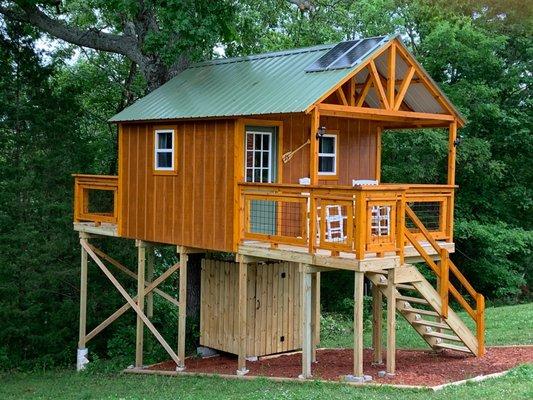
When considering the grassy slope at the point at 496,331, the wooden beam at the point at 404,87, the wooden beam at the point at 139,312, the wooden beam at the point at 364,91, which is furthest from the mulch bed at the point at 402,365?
the wooden beam at the point at 364,91

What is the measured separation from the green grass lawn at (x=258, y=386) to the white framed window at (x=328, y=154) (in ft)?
14.0

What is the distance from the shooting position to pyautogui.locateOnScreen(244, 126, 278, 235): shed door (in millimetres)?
13438

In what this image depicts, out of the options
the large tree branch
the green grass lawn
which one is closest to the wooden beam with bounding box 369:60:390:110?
the green grass lawn

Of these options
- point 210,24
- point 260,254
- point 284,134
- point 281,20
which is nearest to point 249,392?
point 260,254

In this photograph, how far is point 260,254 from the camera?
12.5 m

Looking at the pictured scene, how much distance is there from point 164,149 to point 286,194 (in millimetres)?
3716

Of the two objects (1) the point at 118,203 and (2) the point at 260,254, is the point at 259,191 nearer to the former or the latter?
(2) the point at 260,254

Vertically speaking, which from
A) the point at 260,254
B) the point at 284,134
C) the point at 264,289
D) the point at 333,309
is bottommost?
the point at 333,309

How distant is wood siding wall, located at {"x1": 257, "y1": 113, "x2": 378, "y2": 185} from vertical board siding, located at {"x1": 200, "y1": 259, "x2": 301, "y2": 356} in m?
2.28

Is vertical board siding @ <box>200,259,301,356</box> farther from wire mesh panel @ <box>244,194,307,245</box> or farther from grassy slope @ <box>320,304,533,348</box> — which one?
grassy slope @ <box>320,304,533,348</box>

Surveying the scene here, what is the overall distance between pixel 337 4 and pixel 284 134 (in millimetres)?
13234

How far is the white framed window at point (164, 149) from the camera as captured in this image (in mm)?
14453

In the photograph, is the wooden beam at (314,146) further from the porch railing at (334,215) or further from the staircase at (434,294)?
the staircase at (434,294)

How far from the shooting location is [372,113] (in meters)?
12.4
